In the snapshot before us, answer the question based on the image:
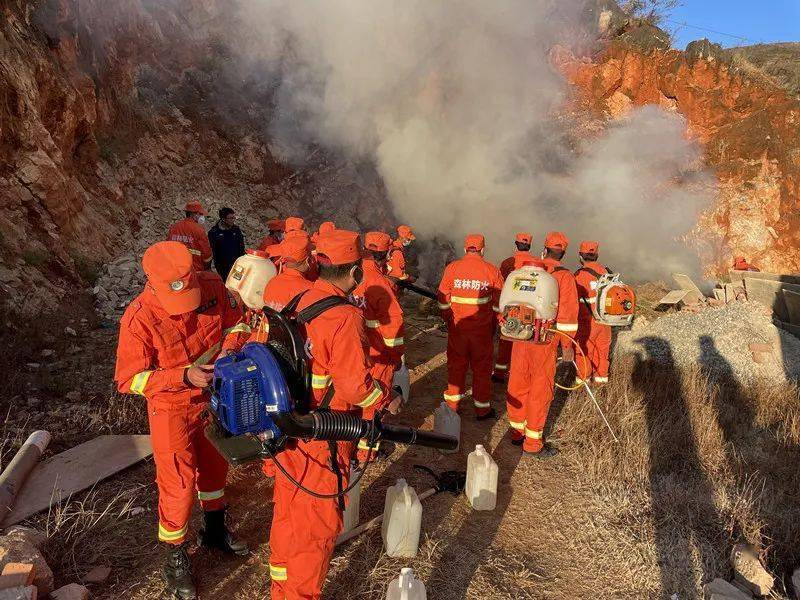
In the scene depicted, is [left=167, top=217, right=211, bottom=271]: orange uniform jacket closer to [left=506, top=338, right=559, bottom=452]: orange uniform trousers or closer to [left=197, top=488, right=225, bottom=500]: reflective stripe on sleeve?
[left=197, top=488, right=225, bottom=500]: reflective stripe on sleeve

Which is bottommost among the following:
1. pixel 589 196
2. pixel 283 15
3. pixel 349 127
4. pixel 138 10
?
pixel 589 196

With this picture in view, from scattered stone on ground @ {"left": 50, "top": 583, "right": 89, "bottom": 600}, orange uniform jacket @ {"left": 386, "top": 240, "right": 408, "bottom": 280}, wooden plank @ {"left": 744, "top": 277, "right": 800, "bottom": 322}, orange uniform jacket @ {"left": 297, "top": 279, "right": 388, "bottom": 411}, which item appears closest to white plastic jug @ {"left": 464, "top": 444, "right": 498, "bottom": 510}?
orange uniform jacket @ {"left": 297, "top": 279, "right": 388, "bottom": 411}

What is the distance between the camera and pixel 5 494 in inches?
120

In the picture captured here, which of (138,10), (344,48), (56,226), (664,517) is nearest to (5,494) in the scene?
(664,517)

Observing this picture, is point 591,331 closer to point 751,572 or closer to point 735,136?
point 751,572

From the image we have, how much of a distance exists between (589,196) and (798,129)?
18.0 ft

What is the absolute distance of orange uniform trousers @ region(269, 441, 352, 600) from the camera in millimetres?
2094

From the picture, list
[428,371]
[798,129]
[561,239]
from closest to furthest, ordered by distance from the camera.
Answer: [561,239] → [428,371] → [798,129]

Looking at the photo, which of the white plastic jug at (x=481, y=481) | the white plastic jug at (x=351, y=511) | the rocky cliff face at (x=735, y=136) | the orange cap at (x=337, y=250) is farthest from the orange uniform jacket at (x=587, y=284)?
the rocky cliff face at (x=735, y=136)

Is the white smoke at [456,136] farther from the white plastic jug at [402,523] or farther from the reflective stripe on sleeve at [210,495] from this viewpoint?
the reflective stripe on sleeve at [210,495]

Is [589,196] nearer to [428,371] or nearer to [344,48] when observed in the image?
[344,48]

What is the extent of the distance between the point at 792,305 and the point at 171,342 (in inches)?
339

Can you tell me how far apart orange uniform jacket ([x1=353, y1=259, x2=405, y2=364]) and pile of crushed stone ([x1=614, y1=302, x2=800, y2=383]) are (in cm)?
426

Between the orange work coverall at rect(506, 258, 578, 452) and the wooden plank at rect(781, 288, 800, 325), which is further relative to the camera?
the wooden plank at rect(781, 288, 800, 325)
